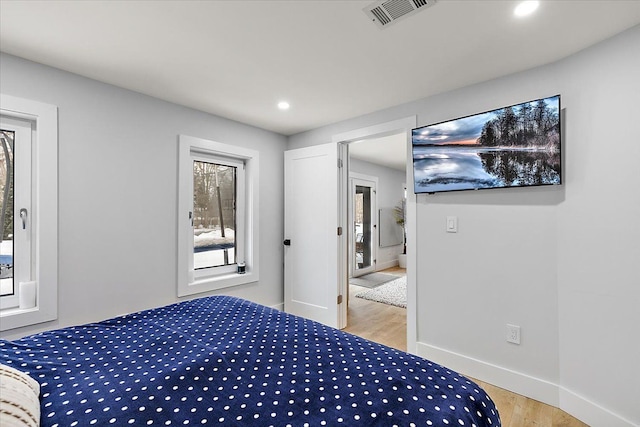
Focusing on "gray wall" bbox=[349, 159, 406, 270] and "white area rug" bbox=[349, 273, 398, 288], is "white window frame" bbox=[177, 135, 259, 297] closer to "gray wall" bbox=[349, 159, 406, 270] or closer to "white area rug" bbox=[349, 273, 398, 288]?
"white area rug" bbox=[349, 273, 398, 288]

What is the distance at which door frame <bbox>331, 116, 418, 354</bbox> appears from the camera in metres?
2.81

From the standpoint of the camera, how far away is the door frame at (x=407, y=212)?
2812 mm

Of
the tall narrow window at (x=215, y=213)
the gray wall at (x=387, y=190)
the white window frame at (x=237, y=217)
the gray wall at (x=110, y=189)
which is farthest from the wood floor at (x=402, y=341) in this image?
the gray wall at (x=110, y=189)

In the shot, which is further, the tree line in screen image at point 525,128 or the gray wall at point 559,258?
the tree line in screen image at point 525,128

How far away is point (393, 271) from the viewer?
6871mm

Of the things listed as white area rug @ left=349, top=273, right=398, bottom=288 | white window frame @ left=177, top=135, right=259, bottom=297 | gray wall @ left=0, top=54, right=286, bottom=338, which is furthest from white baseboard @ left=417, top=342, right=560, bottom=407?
white area rug @ left=349, top=273, right=398, bottom=288

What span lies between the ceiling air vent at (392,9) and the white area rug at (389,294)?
363cm

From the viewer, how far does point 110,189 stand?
248 cm

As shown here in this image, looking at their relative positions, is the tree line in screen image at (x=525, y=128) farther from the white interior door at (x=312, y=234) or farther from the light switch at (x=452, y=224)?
the white interior door at (x=312, y=234)

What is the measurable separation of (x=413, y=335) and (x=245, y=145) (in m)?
2.60

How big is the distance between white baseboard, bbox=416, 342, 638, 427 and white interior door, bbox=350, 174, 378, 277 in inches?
152

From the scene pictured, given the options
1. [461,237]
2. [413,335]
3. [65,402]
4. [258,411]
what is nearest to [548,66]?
[461,237]

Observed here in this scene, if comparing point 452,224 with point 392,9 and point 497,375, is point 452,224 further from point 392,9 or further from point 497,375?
point 392,9

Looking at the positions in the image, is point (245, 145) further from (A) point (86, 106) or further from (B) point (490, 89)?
(B) point (490, 89)
